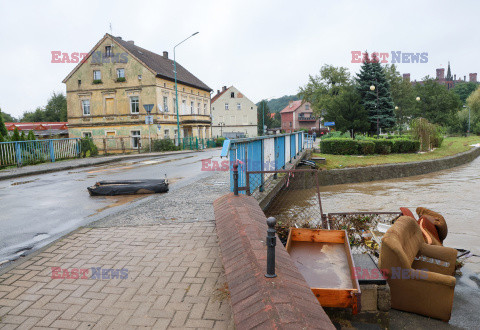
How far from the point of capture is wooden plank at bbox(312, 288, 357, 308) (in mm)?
3717

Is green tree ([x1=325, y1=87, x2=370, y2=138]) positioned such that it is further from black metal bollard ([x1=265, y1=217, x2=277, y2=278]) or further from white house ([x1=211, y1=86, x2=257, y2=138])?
white house ([x1=211, y1=86, x2=257, y2=138])

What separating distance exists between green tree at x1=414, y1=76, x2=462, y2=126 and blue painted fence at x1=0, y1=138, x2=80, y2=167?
165ft

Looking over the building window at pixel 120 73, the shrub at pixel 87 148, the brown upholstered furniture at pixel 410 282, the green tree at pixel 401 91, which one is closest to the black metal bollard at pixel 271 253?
the brown upholstered furniture at pixel 410 282

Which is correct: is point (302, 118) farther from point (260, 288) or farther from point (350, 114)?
point (260, 288)

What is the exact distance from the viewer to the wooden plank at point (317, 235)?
5.36 m

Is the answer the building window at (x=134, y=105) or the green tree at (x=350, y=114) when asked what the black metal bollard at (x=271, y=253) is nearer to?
the green tree at (x=350, y=114)

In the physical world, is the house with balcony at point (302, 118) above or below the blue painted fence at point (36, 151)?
above

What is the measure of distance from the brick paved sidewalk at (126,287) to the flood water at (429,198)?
19.5ft

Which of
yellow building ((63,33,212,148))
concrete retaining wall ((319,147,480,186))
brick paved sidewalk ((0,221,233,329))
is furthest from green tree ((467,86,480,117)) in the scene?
brick paved sidewalk ((0,221,233,329))

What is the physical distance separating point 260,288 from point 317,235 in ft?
10.1

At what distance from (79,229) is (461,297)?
6.09 m

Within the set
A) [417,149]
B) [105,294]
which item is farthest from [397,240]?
[417,149]

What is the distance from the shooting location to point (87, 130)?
37281 millimetres

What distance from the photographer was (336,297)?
147 inches
